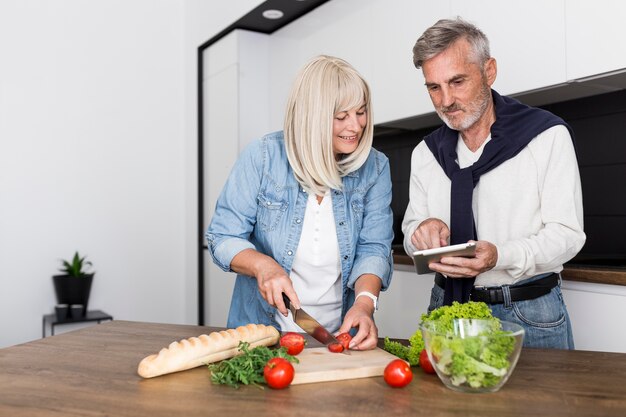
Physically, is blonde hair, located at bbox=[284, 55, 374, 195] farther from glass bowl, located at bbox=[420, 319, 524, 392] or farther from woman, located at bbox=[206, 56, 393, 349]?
glass bowl, located at bbox=[420, 319, 524, 392]

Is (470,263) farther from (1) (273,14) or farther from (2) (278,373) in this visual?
(1) (273,14)

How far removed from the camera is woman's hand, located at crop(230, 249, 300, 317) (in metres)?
1.48

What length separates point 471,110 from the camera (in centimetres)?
175

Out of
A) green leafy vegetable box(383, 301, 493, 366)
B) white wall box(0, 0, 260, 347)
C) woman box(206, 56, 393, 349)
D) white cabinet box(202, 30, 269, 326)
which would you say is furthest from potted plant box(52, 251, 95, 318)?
green leafy vegetable box(383, 301, 493, 366)

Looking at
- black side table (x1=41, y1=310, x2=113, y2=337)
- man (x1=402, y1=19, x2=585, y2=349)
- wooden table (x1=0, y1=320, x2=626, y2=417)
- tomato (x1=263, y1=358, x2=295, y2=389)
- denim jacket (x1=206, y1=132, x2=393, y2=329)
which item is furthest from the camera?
black side table (x1=41, y1=310, x2=113, y2=337)

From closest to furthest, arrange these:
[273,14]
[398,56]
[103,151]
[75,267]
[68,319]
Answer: [398,56]
[273,14]
[68,319]
[75,267]
[103,151]

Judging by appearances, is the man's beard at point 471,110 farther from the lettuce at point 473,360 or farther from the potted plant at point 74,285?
the potted plant at point 74,285

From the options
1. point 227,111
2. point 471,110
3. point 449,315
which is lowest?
point 449,315

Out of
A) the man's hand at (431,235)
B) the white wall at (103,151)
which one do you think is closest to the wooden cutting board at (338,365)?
the man's hand at (431,235)

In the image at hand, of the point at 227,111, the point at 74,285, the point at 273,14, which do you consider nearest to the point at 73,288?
the point at 74,285

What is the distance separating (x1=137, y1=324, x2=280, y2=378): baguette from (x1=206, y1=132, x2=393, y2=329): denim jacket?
331 millimetres

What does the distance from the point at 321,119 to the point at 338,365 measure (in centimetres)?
69

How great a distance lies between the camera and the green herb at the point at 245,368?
1153 mm

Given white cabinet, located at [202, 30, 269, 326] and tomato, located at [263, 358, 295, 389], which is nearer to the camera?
tomato, located at [263, 358, 295, 389]
